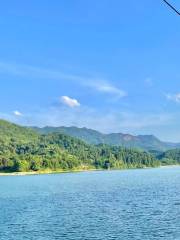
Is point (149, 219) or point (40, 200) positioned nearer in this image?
point (149, 219)

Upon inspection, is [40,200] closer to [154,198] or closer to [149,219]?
[154,198]

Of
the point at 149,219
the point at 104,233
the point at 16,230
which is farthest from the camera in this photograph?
the point at 149,219

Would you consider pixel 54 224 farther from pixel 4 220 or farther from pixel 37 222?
pixel 4 220

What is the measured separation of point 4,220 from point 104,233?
24747 mm

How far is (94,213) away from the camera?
93.4 metres

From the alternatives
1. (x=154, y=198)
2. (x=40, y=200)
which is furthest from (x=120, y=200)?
(x=40, y=200)

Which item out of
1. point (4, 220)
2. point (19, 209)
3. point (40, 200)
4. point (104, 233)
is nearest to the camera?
point (104, 233)

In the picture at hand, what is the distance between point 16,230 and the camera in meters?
77.5

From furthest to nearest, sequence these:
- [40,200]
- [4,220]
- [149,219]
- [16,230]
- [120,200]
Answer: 1. [40,200]
2. [120,200]
3. [4,220]
4. [149,219]
5. [16,230]

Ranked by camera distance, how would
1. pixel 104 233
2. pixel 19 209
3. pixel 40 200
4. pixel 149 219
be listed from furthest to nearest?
pixel 40 200 → pixel 19 209 → pixel 149 219 → pixel 104 233

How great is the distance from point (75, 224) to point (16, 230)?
10.3 metres

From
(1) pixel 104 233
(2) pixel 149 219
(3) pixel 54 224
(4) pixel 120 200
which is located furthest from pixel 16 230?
(4) pixel 120 200

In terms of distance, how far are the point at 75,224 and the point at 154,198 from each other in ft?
142

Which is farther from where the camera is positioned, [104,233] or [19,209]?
[19,209]
